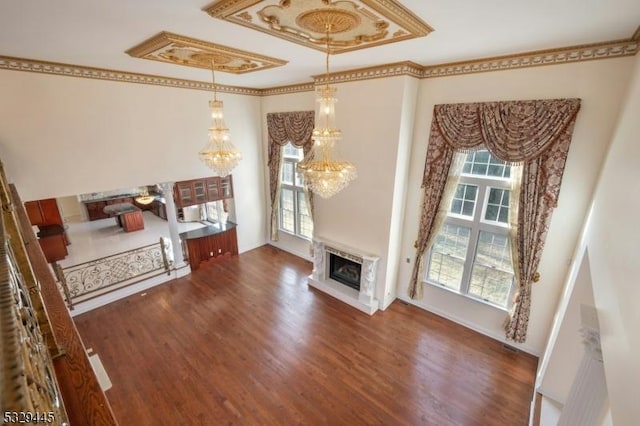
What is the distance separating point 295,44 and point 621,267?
372 centimetres

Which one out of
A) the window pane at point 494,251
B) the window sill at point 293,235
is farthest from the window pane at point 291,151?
the window pane at point 494,251

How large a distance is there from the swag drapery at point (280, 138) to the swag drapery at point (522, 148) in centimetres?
287

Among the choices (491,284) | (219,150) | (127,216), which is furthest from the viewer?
(127,216)

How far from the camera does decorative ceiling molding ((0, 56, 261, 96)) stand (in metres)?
4.14

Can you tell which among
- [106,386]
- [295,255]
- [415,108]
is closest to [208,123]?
[295,255]

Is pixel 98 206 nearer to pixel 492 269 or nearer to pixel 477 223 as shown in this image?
pixel 477 223

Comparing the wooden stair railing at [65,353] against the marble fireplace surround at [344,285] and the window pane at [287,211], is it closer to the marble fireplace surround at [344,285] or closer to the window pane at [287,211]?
the marble fireplace surround at [344,285]

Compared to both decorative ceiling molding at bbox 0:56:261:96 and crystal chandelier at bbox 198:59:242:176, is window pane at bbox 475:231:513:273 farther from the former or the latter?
decorative ceiling molding at bbox 0:56:261:96

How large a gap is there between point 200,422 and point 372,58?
217 inches

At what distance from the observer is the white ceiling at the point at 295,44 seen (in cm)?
244

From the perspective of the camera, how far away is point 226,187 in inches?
296

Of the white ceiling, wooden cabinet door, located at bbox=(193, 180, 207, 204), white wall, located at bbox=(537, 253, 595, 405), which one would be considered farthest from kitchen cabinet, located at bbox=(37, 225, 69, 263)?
white wall, located at bbox=(537, 253, 595, 405)

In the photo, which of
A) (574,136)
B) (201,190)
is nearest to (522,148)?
(574,136)

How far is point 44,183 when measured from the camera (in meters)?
4.68
